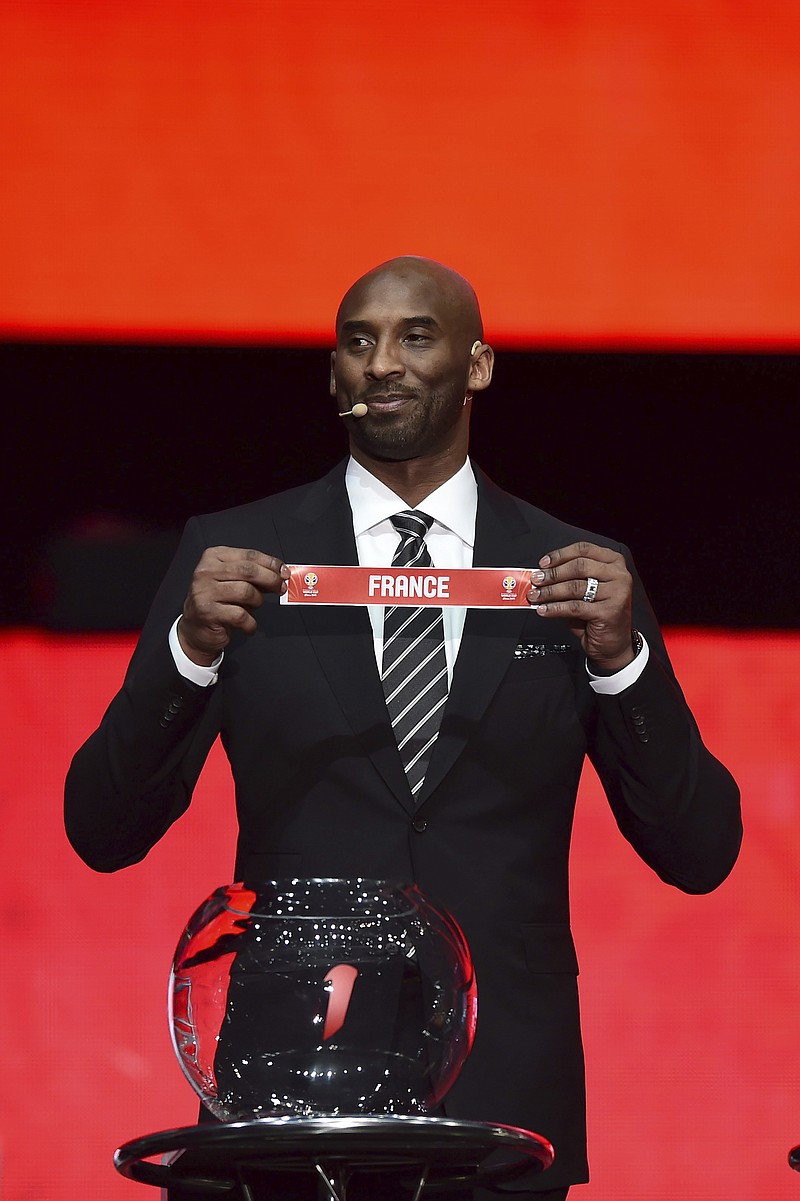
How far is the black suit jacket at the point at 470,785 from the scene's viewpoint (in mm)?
1677

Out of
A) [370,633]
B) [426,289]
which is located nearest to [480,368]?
[426,289]

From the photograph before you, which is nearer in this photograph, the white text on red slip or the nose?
the white text on red slip

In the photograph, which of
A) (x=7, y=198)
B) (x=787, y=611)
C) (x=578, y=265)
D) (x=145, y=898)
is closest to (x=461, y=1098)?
(x=145, y=898)

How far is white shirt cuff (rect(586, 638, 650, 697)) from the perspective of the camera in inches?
65.5

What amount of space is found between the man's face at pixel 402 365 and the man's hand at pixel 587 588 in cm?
39

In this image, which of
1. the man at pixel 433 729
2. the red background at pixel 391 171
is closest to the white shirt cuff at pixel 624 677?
the man at pixel 433 729

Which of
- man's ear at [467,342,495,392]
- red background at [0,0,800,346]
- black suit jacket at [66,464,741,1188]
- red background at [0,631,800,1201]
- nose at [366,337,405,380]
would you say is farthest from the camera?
red background at [0,0,800,346]

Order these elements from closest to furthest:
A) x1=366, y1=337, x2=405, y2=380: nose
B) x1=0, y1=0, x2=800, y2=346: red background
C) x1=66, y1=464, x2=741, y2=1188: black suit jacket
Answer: x1=66, y1=464, x2=741, y2=1188: black suit jacket < x1=366, y1=337, x2=405, y2=380: nose < x1=0, y1=0, x2=800, y2=346: red background

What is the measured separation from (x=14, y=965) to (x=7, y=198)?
4.15 feet

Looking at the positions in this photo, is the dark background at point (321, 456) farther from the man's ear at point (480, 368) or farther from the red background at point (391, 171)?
the man's ear at point (480, 368)

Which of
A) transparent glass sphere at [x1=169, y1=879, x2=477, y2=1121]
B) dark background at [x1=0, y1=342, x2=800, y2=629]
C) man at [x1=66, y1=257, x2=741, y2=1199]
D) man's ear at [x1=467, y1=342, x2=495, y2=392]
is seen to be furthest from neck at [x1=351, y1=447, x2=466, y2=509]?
transparent glass sphere at [x1=169, y1=879, x2=477, y2=1121]

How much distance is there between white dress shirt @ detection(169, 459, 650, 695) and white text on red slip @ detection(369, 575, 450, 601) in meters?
0.21

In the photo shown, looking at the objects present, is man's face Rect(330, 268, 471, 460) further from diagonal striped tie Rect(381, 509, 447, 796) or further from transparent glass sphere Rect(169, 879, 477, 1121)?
transparent glass sphere Rect(169, 879, 477, 1121)

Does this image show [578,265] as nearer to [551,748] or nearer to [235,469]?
[235,469]
